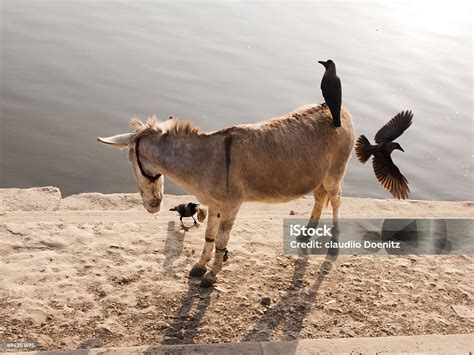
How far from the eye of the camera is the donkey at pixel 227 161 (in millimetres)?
7168

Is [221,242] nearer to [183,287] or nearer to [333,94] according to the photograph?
[183,287]

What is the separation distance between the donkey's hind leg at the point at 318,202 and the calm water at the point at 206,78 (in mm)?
4505

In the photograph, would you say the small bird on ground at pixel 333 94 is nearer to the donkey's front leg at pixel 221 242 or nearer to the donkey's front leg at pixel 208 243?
the donkey's front leg at pixel 221 242

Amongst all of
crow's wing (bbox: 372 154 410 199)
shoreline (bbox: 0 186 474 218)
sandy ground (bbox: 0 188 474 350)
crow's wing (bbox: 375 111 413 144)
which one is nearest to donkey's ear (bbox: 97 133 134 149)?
sandy ground (bbox: 0 188 474 350)

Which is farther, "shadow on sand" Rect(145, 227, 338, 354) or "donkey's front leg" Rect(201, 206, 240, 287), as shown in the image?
"donkey's front leg" Rect(201, 206, 240, 287)

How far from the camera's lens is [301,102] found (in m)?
17.1

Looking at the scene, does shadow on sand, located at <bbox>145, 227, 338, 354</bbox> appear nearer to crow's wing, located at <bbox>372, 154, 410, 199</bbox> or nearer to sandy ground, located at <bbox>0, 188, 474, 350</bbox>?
sandy ground, located at <bbox>0, 188, 474, 350</bbox>

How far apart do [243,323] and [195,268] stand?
1257mm

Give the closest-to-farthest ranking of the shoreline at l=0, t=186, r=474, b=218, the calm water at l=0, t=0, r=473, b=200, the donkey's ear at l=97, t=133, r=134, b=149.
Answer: the donkey's ear at l=97, t=133, r=134, b=149 < the shoreline at l=0, t=186, r=474, b=218 < the calm water at l=0, t=0, r=473, b=200

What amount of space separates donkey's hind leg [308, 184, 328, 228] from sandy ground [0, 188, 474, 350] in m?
0.66

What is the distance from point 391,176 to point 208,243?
9.65 ft

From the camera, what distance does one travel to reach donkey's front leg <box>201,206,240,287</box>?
7340mm

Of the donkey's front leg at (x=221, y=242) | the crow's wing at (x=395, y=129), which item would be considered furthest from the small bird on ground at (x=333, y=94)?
the donkey's front leg at (x=221, y=242)

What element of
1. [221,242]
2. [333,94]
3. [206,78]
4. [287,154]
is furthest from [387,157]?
[206,78]
